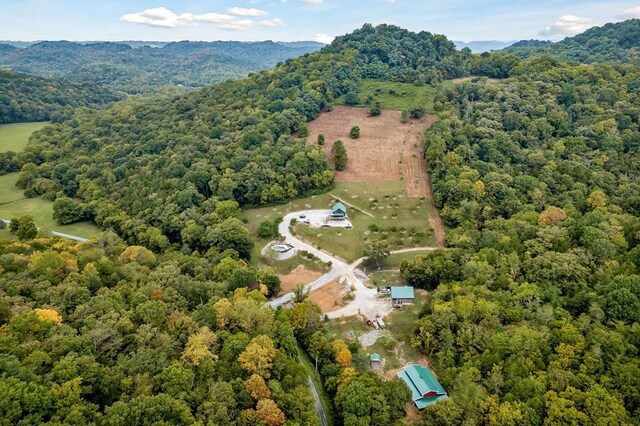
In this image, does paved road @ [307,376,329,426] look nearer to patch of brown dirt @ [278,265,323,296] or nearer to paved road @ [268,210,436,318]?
paved road @ [268,210,436,318]

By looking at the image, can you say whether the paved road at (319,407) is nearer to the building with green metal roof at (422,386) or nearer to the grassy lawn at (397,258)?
the building with green metal roof at (422,386)

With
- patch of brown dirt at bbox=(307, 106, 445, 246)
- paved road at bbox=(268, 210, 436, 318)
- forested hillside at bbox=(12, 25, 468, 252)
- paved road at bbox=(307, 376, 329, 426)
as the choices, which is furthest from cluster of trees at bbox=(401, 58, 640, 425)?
forested hillside at bbox=(12, 25, 468, 252)

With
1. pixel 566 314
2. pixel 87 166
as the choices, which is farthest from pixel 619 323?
pixel 87 166

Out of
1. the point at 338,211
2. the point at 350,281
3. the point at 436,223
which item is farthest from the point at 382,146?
the point at 350,281

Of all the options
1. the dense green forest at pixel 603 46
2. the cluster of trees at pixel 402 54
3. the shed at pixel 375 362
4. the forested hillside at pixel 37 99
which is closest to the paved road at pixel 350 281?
the shed at pixel 375 362

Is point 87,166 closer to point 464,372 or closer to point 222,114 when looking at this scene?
point 222,114

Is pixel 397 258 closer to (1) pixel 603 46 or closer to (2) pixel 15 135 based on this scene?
(2) pixel 15 135
